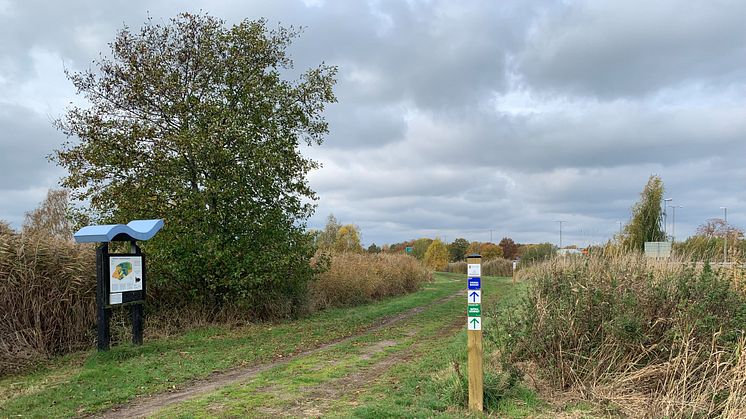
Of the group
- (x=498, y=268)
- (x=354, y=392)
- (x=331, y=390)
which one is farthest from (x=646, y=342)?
(x=498, y=268)

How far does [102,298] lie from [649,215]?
27.3 m

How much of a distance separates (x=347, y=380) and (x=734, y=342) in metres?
5.12

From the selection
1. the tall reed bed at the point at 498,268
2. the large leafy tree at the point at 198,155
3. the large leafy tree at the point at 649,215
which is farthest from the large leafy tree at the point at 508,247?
the large leafy tree at the point at 198,155

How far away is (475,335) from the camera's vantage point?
20.0ft

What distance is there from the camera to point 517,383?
22.2 ft

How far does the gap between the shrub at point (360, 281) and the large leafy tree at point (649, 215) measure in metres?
12.1

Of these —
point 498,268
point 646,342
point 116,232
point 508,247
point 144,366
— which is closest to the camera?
point 646,342

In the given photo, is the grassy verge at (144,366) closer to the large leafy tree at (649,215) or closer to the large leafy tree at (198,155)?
the large leafy tree at (198,155)

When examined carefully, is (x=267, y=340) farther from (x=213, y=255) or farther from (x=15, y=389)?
(x=15, y=389)

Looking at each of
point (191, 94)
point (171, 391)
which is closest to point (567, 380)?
point (171, 391)

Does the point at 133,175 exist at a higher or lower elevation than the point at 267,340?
higher

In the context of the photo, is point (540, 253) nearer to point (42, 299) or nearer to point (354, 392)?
point (354, 392)

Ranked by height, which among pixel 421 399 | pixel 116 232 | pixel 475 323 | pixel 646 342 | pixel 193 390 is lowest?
pixel 193 390

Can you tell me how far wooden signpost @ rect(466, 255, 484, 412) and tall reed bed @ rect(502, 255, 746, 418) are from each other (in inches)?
52.5
